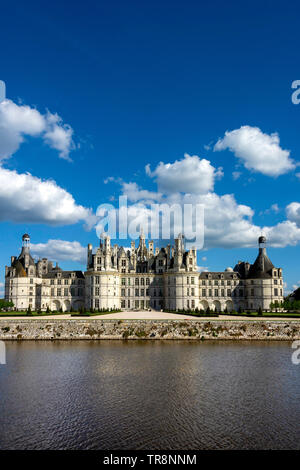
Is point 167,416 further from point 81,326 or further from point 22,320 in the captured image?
point 22,320

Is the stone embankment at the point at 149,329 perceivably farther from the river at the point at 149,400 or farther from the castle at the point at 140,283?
the castle at the point at 140,283

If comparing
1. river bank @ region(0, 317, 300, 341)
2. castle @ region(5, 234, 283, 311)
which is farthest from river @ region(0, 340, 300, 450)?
Answer: castle @ region(5, 234, 283, 311)

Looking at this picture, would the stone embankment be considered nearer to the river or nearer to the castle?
the river

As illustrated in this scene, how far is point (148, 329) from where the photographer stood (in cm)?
4644

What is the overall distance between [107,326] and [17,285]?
134 feet

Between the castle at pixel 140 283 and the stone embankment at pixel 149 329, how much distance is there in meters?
30.7

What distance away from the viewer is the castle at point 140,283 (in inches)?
3145

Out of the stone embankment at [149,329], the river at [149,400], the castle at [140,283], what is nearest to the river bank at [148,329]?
the stone embankment at [149,329]

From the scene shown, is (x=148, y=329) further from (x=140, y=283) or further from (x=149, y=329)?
(x=140, y=283)

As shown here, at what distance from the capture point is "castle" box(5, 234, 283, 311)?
7988cm

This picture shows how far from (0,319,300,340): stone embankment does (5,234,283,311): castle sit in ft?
101

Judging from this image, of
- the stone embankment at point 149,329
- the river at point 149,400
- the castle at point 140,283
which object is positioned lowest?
the river at point 149,400

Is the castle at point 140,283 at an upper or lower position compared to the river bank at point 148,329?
upper

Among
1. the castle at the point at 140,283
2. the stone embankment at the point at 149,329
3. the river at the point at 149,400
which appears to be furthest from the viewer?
the castle at the point at 140,283
